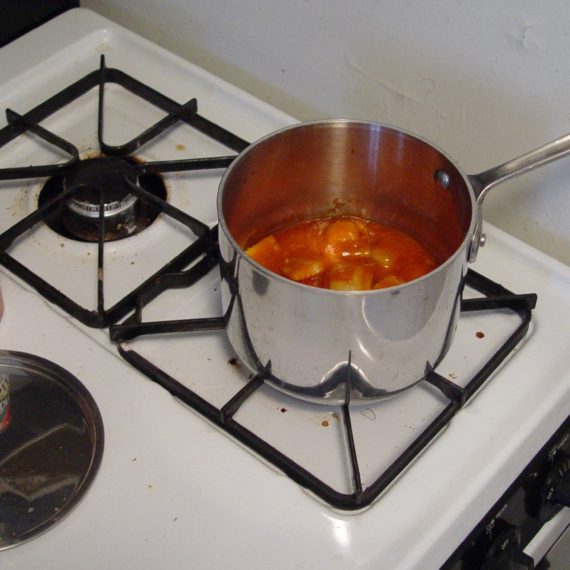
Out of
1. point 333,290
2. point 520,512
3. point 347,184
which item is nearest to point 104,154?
point 347,184

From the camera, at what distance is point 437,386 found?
0.61 meters

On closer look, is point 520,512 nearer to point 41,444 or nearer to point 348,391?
point 348,391

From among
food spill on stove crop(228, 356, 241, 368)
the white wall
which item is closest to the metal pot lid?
food spill on stove crop(228, 356, 241, 368)

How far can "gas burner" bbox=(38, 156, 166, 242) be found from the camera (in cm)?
71

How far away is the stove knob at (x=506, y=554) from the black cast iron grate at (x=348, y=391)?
0.30ft

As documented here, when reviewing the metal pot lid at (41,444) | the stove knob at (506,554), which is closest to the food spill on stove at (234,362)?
the metal pot lid at (41,444)

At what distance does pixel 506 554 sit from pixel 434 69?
1.30ft

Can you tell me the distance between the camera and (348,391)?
1.86ft

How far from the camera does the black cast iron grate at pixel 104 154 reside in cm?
65

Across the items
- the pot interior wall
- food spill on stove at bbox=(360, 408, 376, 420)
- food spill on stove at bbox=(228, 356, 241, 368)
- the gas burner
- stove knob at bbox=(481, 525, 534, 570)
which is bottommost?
stove knob at bbox=(481, 525, 534, 570)

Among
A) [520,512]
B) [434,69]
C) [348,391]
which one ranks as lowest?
[520,512]

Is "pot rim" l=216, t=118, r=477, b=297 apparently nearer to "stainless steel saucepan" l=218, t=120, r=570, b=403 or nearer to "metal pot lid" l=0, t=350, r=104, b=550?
"stainless steel saucepan" l=218, t=120, r=570, b=403

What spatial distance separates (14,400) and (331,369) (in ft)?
0.75

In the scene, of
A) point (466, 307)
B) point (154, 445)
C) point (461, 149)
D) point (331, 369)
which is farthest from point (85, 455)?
point (461, 149)
